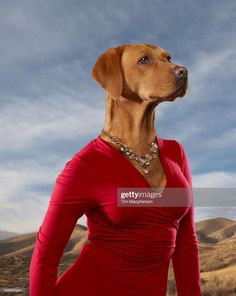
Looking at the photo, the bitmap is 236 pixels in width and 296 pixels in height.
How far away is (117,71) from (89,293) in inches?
61.5

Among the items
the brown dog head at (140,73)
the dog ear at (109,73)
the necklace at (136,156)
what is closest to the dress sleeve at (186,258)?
the necklace at (136,156)

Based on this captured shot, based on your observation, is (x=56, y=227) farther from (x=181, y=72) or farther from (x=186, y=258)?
(x=181, y=72)

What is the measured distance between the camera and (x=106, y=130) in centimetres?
391

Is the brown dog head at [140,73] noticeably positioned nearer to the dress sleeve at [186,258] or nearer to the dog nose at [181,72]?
the dog nose at [181,72]

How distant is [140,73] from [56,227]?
122 cm

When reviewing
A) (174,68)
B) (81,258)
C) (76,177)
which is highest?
(174,68)

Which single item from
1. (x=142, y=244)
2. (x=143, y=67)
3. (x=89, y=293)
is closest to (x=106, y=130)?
(x=143, y=67)

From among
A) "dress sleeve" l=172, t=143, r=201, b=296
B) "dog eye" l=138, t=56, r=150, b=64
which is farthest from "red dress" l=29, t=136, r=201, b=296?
"dog eye" l=138, t=56, r=150, b=64

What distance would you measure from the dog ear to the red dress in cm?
41

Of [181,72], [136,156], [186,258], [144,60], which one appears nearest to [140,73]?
[144,60]

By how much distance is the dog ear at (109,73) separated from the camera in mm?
3713

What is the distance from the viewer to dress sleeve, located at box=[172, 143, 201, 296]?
416 cm

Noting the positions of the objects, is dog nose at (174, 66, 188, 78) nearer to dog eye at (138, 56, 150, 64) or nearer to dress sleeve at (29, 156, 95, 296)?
dog eye at (138, 56, 150, 64)

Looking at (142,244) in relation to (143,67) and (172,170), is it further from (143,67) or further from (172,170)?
(143,67)
